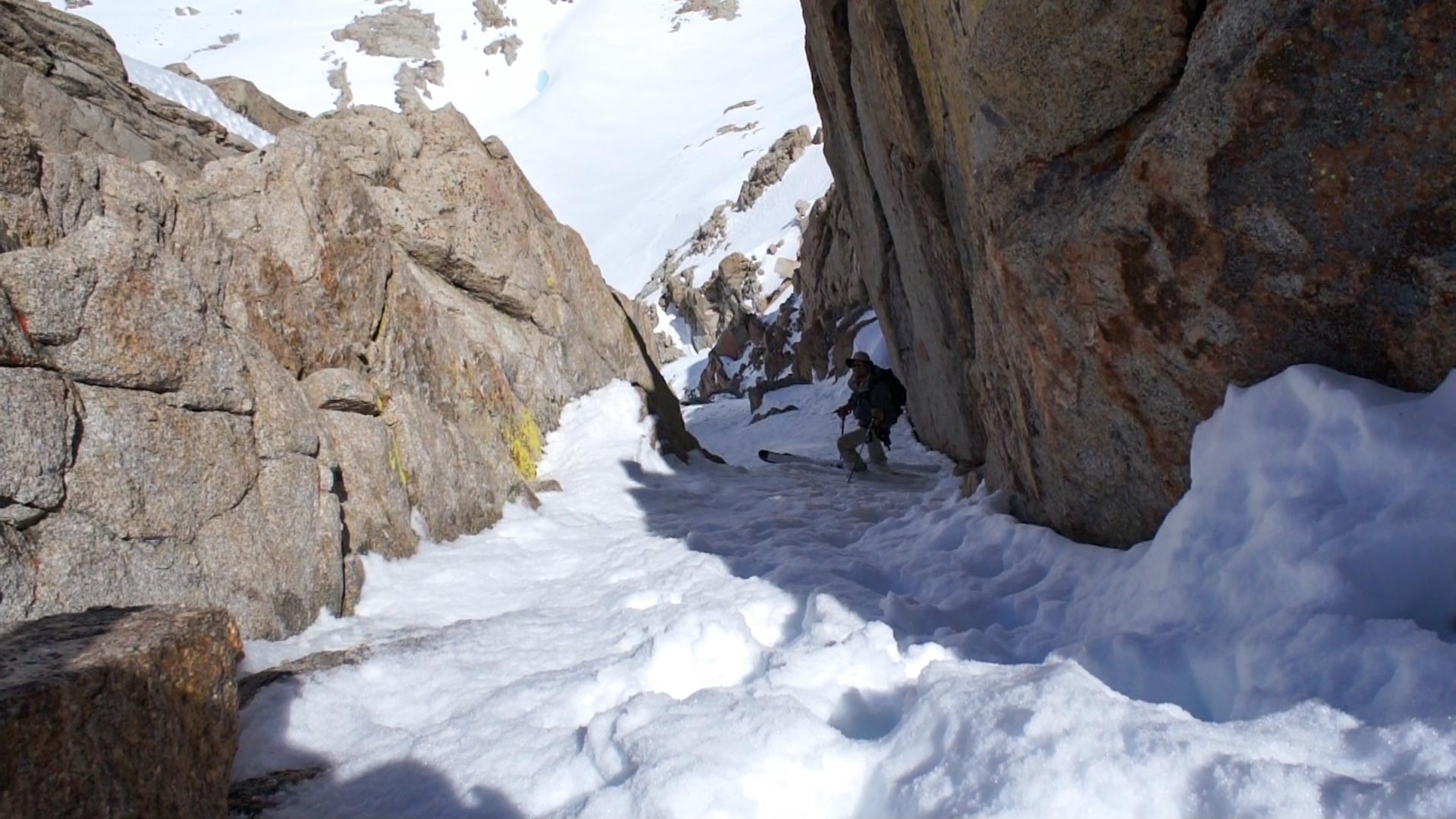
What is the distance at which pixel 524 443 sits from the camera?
10.9 metres

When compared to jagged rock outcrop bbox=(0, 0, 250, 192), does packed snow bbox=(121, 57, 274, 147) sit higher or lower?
higher

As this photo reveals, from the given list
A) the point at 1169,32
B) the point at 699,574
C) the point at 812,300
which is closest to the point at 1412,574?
the point at 1169,32

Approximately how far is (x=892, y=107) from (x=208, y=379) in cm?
679

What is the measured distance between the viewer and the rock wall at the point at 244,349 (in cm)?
399

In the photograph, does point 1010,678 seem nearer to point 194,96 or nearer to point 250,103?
point 194,96

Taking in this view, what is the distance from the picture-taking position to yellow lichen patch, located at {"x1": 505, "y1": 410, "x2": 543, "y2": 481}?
10.5 m

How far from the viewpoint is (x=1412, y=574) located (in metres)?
2.64

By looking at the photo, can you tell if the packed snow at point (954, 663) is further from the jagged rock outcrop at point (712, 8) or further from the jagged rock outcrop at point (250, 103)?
the jagged rock outcrop at point (712, 8)

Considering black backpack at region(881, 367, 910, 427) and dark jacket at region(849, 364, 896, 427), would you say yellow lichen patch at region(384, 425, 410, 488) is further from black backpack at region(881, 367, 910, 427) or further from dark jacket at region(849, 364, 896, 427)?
black backpack at region(881, 367, 910, 427)

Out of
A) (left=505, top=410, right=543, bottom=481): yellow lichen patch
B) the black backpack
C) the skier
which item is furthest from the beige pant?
(left=505, top=410, right=543, bottom=481): yellow lichen patch

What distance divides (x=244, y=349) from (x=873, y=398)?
8092 millimetres

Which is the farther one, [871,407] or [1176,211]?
[871,407]

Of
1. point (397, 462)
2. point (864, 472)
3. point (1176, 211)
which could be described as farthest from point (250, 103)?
point (1176, 211)

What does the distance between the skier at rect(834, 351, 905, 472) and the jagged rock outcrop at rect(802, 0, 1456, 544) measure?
461cm
